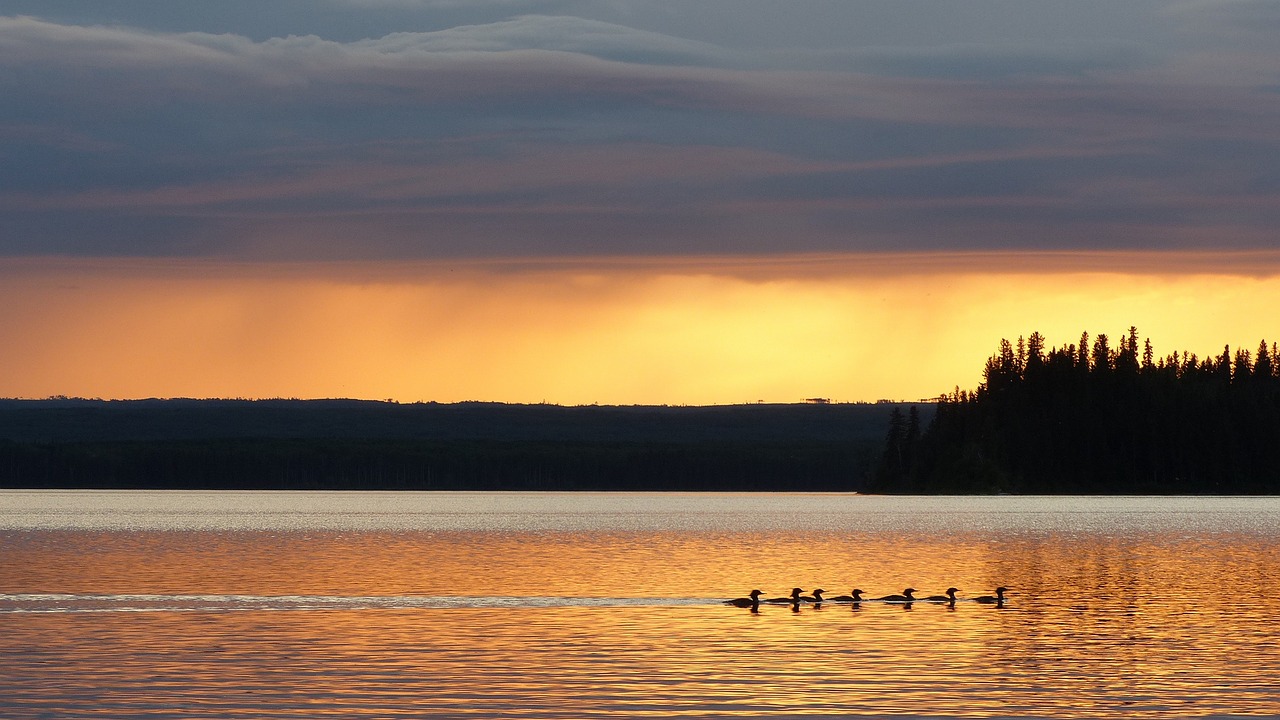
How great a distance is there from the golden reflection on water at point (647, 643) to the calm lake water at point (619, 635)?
0.16 meters

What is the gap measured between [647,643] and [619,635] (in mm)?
2634

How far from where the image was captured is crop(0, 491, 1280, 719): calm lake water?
132 ft

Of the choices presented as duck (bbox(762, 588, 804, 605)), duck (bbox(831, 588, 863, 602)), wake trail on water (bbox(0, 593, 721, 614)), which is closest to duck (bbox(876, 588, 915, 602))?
duck (bbox(831, 588, 863, 602))

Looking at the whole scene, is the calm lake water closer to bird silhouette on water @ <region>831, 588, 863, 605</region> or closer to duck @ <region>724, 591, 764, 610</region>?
duck @ <region>724, 591, 764, 610</region>

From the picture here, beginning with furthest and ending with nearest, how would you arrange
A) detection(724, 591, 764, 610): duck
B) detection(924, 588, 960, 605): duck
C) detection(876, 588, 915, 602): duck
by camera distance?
A: detection(924, 588, 960, 605): duck
detection(876, 588, 915, 602): duck
detection(724, 591, 764, 610): duck

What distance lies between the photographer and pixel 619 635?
54688 mm

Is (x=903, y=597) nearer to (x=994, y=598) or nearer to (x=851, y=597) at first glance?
(x=851, y=597)

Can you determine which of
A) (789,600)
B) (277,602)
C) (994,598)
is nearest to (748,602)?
(789,600)

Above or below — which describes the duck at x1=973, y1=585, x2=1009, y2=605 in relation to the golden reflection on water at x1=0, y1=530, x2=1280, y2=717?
above

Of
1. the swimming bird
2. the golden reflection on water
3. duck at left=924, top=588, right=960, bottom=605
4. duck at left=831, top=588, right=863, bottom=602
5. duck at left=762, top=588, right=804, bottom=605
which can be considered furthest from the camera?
duck at left=924, top=588, right=960, bottom=605

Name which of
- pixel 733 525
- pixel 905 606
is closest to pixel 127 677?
pixel 905 606

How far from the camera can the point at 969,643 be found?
53.7 metres

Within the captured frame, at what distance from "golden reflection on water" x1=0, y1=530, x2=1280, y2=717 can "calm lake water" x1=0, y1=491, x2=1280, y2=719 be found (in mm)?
157

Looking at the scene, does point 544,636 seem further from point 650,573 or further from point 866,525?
point 866,525
